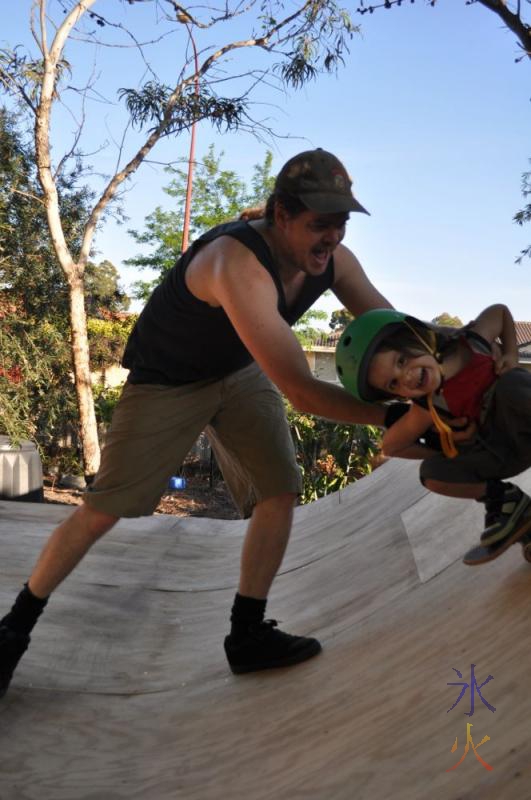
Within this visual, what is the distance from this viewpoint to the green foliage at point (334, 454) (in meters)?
9.86

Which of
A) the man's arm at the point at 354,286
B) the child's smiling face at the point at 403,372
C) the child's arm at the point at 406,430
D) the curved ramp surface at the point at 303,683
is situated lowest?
the curved ramp surface at the point at 303,683

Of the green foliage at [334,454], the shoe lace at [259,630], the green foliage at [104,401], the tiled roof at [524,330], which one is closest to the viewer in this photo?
the shoe lace at [259,630]

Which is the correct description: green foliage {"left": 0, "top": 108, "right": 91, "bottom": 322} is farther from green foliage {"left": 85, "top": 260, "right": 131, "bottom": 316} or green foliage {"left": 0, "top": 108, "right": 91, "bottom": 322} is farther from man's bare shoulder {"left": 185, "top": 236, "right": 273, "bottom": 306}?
man's bare shoulder {"left": 185, "top": 236, "right": 273, "bottom": 306}

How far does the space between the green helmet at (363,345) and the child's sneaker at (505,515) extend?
0.50m

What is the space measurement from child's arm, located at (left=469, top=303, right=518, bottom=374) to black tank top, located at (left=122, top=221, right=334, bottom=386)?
497 millimetres

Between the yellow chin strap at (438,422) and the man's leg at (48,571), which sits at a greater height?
the yellow chin strap at (438,422)

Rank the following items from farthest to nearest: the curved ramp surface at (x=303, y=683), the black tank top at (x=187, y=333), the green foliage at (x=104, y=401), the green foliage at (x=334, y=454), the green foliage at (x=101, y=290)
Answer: the green foliage at (x=101, y=290) < the green foliage at (x=104, y=401) < the green foliage at (x=334, y=454) < the black tank top at (x=187, y=333) < the curved ramp surface at (x=303, y=683)

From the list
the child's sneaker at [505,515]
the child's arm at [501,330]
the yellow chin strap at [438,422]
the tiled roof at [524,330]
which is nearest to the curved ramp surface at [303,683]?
the child's sneaker at [505,515]

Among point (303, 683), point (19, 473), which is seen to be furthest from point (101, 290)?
point (303, 683)

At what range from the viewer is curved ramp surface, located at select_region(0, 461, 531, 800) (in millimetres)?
→ 1490

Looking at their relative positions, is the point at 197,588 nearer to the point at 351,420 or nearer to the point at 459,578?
the point at 459,578

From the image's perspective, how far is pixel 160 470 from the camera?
257 centimetres

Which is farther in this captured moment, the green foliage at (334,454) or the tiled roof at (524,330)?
the tiled roof at (524,330)

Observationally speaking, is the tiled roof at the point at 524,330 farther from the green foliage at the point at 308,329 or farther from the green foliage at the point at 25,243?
the green foliage at the point at 25,243
